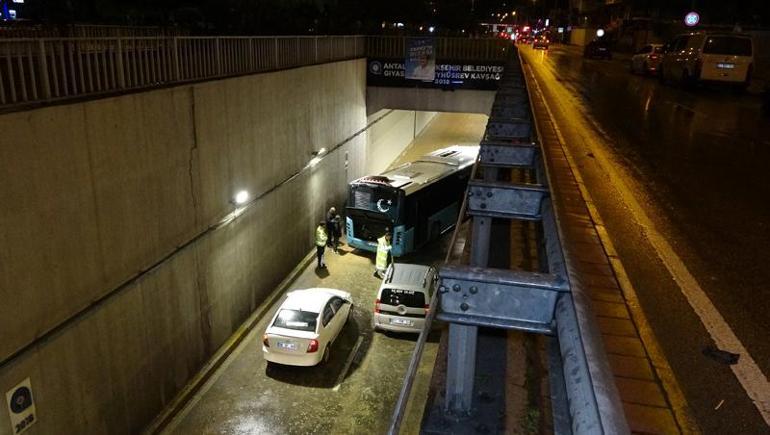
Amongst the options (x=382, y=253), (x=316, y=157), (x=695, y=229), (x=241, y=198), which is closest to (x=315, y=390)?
(x=241, y=198)

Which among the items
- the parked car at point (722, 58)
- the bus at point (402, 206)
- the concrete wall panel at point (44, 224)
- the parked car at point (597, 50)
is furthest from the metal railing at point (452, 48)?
the parked car at point (597, 50)

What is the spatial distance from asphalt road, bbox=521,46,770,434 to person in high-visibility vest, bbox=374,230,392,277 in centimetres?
635

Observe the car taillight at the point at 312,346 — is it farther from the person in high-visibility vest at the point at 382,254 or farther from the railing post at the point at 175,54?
the railing post at the point at 175,54

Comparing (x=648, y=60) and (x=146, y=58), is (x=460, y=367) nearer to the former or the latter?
(x=146, y=58)

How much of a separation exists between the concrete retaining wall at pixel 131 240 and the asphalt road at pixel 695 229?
23.9ft

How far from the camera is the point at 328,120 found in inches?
813

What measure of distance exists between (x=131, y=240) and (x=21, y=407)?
10.0 ft

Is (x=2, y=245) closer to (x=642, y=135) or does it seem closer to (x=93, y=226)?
(x=93, y=226)

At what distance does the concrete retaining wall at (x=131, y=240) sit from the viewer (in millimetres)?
7562

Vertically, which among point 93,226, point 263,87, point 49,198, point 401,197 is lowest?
point 401,197

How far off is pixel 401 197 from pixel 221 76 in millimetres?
7781

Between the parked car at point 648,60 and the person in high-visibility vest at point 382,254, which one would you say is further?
the parked car at point 648,60

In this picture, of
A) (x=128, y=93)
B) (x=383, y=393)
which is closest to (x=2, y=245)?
(x=128, y=93)

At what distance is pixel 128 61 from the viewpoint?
9727 millimetres
